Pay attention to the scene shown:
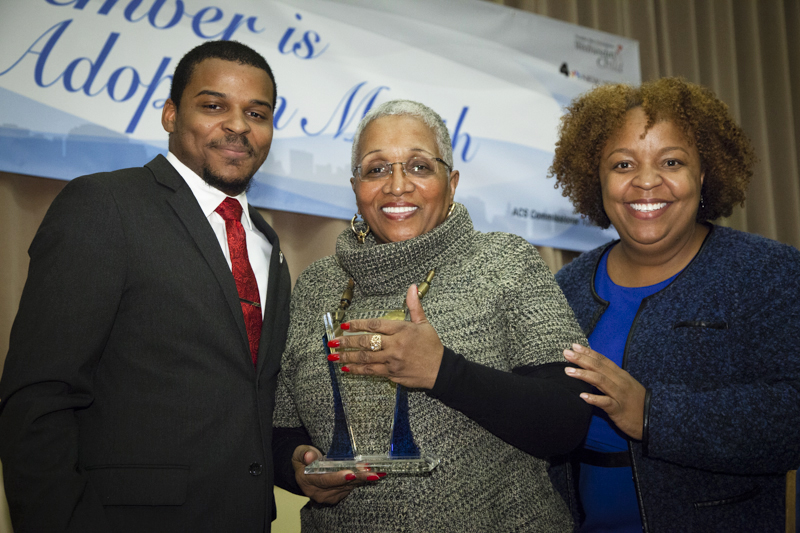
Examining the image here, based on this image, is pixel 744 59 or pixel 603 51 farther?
pixel 744 59

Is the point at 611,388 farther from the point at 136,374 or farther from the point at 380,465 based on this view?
the point at 136,374

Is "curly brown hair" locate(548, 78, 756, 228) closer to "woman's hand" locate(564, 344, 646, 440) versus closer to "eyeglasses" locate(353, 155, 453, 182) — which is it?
"eyeglasses" locate(353, 155, 453, 182)

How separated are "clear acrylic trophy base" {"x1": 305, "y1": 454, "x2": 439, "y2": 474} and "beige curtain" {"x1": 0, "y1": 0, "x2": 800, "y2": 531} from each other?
2.45m

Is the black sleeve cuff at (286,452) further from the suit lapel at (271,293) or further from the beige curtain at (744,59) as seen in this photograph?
the beige curtain at (744,59)

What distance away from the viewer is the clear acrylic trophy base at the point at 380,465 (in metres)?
1.13

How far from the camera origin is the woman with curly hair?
1367 millimetres

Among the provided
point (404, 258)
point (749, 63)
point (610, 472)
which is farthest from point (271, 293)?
point (749, 63)

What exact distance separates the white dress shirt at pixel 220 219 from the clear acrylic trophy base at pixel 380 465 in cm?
45

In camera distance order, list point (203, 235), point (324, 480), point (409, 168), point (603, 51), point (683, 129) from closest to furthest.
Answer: point (324, 480) < point (203, 235) < point (409, 168) < point (683, 129) < point (603, 51)

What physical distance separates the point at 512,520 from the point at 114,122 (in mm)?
1877

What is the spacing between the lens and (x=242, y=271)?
58.1 inches

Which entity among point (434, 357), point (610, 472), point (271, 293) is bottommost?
point (610, 472)

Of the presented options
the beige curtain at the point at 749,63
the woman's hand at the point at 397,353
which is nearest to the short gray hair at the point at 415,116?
the woman's hand at the point at 397,353

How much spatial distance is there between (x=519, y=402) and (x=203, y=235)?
0.75 metres
